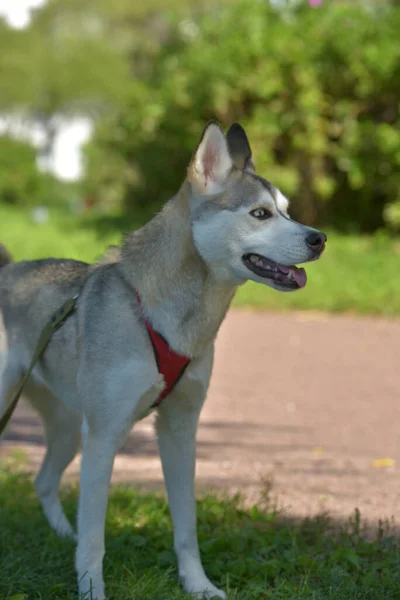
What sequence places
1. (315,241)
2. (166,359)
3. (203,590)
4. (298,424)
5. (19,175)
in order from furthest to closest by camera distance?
(19,175) < (298,424) < (203,590) < (166,359) < (315,241)

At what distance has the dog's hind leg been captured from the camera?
507 centimetres

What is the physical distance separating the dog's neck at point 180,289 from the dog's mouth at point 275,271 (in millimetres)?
176

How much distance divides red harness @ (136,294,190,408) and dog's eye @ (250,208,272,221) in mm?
623

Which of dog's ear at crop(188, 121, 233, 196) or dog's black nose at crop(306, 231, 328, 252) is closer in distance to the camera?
dog's black nose at crop(306, 231, 328, 252)

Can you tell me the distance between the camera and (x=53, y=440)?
5.16m

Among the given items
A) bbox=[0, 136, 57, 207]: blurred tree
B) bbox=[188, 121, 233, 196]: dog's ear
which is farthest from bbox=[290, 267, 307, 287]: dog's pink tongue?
bbox=[0, 136, 57, 207]: blurred tree

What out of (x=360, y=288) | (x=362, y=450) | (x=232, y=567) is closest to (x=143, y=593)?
(x=232, y=567)

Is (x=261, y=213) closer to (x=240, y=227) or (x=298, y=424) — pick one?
(x=240, y=227)

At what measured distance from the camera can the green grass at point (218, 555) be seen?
4004 millimetres

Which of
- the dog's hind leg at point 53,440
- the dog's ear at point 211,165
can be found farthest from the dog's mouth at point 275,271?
the dog's hind leg at point 53,440

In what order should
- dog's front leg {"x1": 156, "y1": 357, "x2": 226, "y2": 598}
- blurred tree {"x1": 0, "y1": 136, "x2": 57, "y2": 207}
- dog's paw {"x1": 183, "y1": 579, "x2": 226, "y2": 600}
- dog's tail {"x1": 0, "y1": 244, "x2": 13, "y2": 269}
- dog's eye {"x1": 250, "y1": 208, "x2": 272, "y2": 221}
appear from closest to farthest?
dog's eye {"x1": 250, "y1": 208, "x2": 272, "y2": 221} < dog's paw {"x1": 183, "y1": 579, "x2": 226, "y2": 600} < dog's front leg {"x1": 156, "y1": 357, "x2": 226, "y2": 598} < dog's tail {"x1": 0, "y1": 244, "x2": 13, "y2": 269} < blurred tree {"x1": 0, "y1": 136, "x2": 57, "y2": 207}

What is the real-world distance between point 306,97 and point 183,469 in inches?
465


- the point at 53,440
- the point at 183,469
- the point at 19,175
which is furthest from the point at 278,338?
the point at 19,175

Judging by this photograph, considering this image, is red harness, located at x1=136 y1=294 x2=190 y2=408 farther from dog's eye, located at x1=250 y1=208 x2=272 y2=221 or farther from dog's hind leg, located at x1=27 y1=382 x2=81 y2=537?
dog's hind leg, located at x1=27 y1=382 x2=81 y2=537
